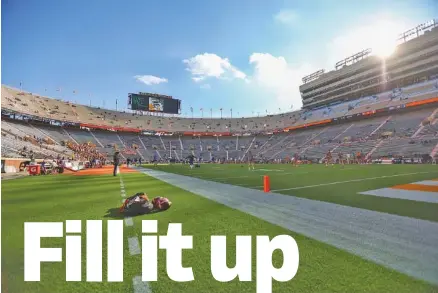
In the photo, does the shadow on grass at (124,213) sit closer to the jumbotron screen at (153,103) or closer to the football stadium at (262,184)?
the football stadium at (262,184)

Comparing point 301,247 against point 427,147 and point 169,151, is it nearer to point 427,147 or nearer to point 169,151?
point 427,147

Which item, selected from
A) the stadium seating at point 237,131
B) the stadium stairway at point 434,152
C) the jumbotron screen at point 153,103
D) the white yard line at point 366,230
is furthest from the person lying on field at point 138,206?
the jumbotron screen at point 153,103

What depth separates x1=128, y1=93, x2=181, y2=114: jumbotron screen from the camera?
79.0 m

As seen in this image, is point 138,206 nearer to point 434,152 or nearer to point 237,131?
point 434,152

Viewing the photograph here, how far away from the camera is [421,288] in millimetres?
2465

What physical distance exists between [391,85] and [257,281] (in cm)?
7996

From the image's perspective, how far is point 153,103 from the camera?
8138 cm

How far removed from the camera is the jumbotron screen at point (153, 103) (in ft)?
259

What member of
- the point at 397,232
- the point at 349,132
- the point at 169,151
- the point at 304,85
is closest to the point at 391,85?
the point at 349,132

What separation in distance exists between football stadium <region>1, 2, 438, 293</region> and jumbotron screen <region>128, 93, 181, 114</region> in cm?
34

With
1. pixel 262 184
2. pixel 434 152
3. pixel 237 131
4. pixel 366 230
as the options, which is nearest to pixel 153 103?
pixel 237 131

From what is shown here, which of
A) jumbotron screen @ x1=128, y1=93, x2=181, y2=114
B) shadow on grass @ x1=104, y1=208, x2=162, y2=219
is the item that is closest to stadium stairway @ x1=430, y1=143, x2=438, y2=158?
shadow on grass @ x1=104, y1=208, x2=162, y2=219

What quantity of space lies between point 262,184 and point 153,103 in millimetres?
74395

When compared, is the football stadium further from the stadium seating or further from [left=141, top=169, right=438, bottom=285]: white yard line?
the stadium seating
